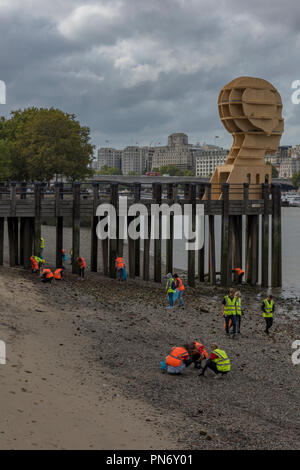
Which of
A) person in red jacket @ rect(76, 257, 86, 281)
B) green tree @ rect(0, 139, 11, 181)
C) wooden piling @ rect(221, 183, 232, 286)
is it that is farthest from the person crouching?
green tree @ rect(0, 139, 11, 181)

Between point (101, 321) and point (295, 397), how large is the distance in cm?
690

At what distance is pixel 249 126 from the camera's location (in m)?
33.4

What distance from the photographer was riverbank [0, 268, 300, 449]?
10469 mm

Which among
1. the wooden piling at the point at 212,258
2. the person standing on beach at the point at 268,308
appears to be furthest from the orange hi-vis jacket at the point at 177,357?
the wooden piling at the point at 212,258

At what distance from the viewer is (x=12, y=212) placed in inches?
1002

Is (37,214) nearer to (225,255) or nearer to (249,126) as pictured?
(225,255)

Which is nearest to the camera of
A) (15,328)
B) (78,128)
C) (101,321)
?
(15,328)

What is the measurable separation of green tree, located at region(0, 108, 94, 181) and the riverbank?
45.6 meters

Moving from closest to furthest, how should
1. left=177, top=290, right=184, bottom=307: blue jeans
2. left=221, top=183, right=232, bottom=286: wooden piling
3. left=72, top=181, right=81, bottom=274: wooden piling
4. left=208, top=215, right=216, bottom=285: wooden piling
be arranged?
1. left=177, top=290, right=184, bottom=307: blue jeans
2. left=72, top=181, right=81, bottom=274: wooden piling
3. left=221, top=183, right=232, bottom=286: wooden piling
4. left=208, top=215, right=216, bottom=285: wooden piling

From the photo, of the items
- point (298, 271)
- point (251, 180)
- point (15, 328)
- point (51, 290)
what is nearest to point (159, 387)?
point (15, 328)

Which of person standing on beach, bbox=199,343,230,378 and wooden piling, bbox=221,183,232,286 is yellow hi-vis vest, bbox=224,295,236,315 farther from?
wooden piling, bbox=221,183,232,286

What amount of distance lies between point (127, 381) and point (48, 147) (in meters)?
55.8

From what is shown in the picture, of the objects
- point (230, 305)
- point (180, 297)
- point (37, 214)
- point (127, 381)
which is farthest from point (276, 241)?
point (127, 381)

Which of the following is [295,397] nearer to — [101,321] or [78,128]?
[101,321]
